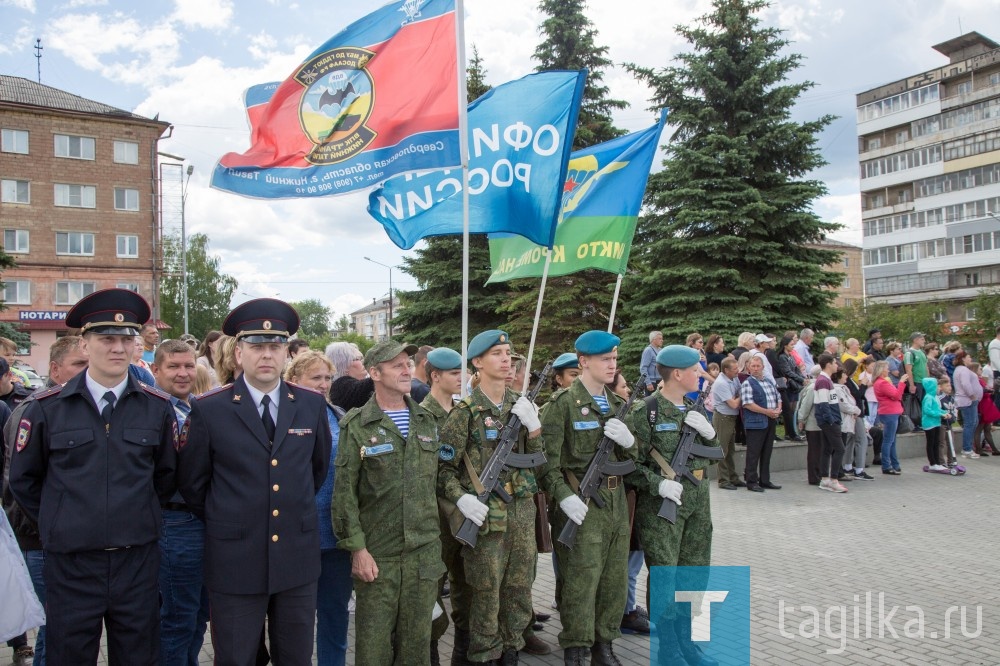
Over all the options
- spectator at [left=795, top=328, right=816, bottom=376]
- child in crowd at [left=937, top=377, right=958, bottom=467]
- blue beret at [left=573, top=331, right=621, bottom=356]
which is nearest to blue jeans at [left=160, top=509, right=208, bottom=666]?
blue beret at [left=573, top=331, right=621, bottom=356]

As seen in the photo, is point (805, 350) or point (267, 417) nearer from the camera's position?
point (267, 417)

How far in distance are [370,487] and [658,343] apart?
9.90 metres

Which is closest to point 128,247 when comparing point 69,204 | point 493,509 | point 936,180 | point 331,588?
point 69,204

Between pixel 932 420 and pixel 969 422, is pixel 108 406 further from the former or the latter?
pixel 969 422

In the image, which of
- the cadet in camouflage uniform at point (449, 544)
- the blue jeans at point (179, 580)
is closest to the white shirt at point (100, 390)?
the blue jeans at point (179, 580)

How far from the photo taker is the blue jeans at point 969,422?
14633mm

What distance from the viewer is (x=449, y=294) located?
22.2 meters

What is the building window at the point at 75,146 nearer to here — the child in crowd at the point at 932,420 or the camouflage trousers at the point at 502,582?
the child in crowd at the point at 932,420

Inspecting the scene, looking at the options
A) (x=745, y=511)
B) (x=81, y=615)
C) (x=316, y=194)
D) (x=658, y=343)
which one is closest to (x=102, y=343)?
(x=81, y=615)

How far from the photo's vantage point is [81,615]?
3.34m

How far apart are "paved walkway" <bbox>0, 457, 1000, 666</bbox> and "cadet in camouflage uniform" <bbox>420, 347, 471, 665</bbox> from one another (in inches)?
20.5

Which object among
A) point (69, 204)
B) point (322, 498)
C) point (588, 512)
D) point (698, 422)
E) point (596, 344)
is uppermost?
point (69, 204)

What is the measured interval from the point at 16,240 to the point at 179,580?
47.1 metres

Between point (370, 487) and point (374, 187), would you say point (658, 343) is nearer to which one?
point (374, 187)
